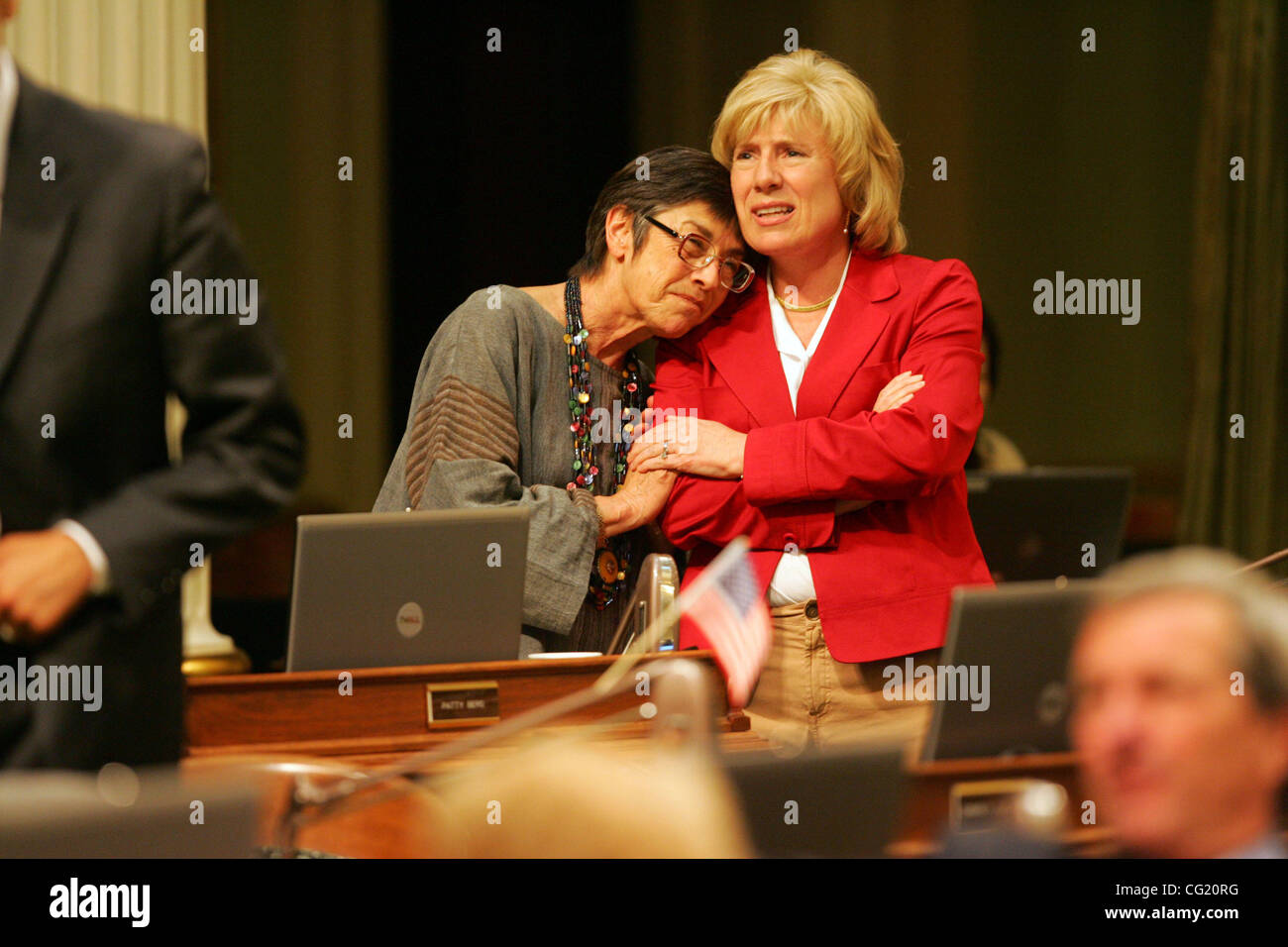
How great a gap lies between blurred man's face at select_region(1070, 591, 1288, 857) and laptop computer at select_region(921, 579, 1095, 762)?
18.7 inches

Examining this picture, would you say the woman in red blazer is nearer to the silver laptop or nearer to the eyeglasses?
the eyeglasses

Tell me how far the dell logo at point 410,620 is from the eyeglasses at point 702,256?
0.85m

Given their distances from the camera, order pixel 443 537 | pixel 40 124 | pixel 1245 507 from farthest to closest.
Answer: pixel 1245 507 → pixel 443 537 → pixel 40 124

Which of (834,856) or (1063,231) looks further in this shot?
(1063,231)

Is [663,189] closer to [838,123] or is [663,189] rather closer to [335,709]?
[838,123]

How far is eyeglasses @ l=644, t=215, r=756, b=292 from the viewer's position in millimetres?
2688

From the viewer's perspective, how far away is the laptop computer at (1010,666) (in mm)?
1871

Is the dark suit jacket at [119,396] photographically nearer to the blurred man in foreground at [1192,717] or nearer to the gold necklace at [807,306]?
the blurred man in foreground at [1192,717]

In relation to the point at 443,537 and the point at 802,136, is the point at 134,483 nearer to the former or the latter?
the point at 443,537

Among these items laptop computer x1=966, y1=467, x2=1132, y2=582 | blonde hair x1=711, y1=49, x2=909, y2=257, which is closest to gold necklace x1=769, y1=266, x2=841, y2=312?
blonde hair x1=711, y1=49, x2=909, y2=257

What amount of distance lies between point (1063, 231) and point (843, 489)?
160 inches
